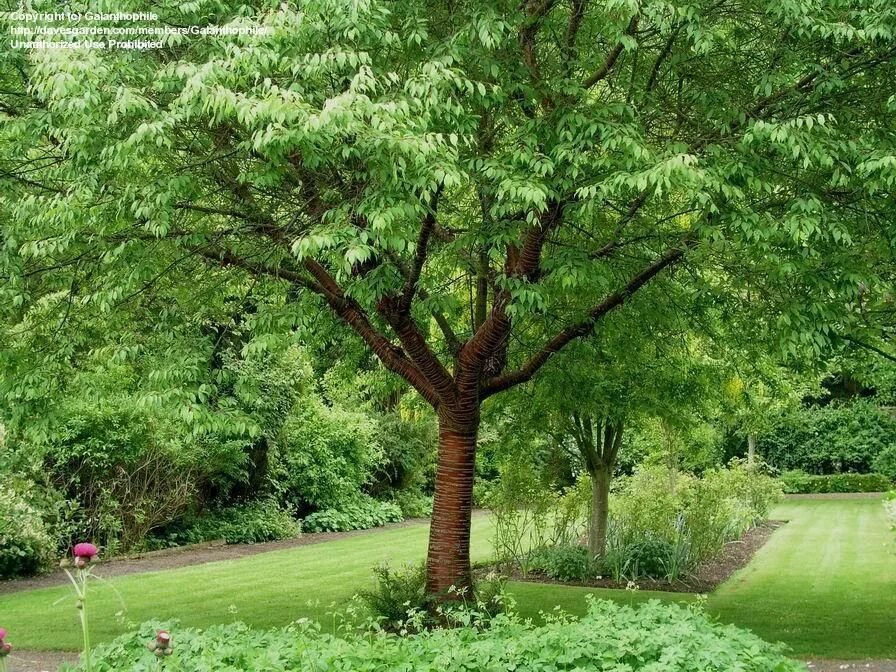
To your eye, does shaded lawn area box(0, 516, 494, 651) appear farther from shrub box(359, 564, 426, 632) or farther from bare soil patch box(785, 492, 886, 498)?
bare soil patch box(785, 492, 886, 498)

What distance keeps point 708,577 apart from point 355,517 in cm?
1081

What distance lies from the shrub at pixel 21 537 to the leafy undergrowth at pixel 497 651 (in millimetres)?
9041

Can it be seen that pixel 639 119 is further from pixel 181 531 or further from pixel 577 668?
pixel 181 531

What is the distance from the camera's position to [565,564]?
1400 cm

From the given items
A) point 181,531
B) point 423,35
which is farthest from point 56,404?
point 181,531

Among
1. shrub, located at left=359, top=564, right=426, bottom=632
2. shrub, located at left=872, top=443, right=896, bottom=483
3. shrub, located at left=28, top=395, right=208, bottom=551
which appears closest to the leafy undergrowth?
shrub, located at left=359, top=564, right=426, bottom=632

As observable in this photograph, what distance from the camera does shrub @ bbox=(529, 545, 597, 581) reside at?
45.4ft

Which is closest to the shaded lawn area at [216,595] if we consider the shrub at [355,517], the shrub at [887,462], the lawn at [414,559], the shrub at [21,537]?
the lawn at [414,559]

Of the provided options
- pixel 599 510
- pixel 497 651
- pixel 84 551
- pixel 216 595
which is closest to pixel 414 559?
pixel 599 510

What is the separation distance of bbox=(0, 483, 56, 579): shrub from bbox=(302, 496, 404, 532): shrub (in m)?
7.71

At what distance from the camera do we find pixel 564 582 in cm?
1362

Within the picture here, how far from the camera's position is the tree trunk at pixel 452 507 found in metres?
9.10

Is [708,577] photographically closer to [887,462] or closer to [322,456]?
[322,456]

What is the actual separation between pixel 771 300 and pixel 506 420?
20.2 ft
